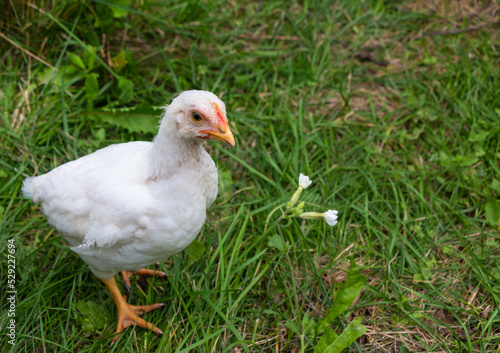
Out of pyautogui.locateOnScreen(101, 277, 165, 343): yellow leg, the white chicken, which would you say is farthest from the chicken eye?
pyautogui.locateOnScreen(101, 277, 165, 343): yellow leg

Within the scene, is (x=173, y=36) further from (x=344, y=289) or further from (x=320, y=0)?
(x=344, y=289)

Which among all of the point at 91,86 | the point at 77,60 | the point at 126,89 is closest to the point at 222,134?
the point at 126,89

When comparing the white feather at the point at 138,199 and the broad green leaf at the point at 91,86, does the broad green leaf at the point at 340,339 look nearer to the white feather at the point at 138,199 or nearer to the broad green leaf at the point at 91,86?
the white feather at the point at 138,199

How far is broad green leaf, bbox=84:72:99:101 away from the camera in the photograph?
11.7 feet

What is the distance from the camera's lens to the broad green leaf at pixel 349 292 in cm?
Answer: 240

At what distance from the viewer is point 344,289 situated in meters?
2.46

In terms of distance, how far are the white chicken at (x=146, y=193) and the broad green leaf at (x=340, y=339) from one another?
0.99m

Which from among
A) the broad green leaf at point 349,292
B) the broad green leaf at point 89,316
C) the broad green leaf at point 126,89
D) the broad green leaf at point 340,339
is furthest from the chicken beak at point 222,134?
the broad green leaf at point 126,89

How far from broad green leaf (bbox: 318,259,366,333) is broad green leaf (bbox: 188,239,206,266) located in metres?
Result: 0.96

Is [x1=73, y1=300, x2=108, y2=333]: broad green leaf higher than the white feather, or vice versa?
the white feather

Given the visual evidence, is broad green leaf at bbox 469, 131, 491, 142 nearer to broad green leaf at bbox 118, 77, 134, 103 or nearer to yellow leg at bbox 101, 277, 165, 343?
yellow leg at bbox 101, 277, 165, 343

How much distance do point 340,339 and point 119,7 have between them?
323 cm

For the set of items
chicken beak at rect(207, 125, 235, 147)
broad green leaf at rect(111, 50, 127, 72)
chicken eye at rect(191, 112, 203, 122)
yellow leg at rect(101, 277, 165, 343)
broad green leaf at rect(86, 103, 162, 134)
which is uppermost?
chicken eye at rect(191, 112, 203, 122)

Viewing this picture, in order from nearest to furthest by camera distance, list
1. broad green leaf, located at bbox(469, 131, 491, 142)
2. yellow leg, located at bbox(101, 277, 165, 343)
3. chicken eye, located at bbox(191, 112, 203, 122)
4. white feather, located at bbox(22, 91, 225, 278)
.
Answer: chicken eye, located at bbox(191, 112, 203, 122)
white feather, located at bbox(22, 91, 225, 278)
yellow leg, located at bbox(101, 277, 165, 343)
broad green leaf, located at bbox(469, 131, 491, 142)
